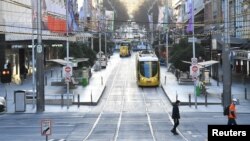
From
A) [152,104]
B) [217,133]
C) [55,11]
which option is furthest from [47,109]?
[55,11]

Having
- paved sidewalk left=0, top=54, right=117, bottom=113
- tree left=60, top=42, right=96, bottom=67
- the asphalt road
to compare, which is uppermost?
tree left=60, top=42, right=96, bottom=67

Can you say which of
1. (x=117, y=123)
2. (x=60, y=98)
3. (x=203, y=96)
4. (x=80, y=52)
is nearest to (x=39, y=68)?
(x=60, y=98)

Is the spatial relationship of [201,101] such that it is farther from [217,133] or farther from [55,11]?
[55,11]

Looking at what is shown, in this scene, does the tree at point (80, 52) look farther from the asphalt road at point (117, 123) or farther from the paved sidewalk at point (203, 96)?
the asphalt road at point (117, 123)

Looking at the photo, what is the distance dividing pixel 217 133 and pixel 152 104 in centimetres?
3278

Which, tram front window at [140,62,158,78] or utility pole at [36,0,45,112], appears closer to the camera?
utility pole at [36,0,45,112]

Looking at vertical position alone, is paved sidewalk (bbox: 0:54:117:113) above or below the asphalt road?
above

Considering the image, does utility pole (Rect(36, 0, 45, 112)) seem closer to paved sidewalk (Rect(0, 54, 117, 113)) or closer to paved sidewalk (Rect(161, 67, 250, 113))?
paved sidewalk (Rect(0, 54, 117, 113))

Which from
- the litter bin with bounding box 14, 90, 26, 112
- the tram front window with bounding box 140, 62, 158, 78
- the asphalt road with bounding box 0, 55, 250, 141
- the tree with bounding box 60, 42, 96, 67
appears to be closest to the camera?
the asphalt road with bounding box 0, 55, 250, 141

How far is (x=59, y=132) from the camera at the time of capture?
88.8 ft

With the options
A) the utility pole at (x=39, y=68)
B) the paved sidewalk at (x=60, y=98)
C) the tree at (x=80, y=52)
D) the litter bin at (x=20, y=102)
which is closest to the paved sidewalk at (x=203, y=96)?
the paved sidewalk at (x=60, y=98)

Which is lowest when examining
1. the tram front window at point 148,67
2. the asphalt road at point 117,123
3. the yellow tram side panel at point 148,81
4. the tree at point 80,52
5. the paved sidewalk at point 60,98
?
the asphalt road at point 117,123

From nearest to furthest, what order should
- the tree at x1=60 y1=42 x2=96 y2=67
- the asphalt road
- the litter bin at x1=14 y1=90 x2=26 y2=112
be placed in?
the asphalt road, the litter bin at x1=14 y1=90 x2=26 y2=112, the tree at x1=60 y1=42 x2=96 y2=67

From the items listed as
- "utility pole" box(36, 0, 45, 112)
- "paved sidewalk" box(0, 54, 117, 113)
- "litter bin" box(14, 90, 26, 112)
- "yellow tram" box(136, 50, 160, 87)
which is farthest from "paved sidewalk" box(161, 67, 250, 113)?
"litter bin" box(14, 90, 26, 112)
